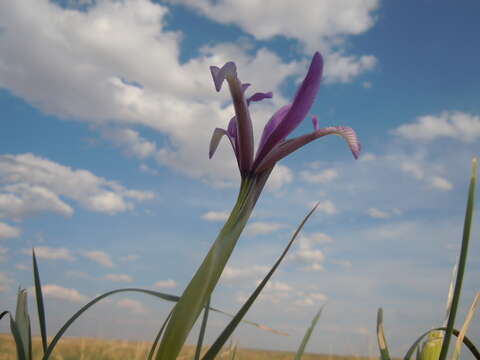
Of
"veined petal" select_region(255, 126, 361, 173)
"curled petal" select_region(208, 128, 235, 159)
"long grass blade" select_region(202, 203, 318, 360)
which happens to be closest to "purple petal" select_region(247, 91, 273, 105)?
"curled petal" select_region(208, 128, 235, 159)

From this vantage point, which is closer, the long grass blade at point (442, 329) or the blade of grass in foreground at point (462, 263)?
the blade of grass in foreground at point (462, 263)

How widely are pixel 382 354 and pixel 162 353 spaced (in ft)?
2.56

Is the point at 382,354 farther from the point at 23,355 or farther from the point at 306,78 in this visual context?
the point at 23,355

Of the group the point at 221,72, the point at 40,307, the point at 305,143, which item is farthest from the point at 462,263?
the point at 40,307

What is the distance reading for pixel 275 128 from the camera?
169cm

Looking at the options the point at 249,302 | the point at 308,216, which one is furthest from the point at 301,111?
the point at 249,302

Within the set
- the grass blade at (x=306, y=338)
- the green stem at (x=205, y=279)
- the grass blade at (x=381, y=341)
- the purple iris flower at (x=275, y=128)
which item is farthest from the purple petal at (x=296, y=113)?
the grass blade at (x=306, y=338)

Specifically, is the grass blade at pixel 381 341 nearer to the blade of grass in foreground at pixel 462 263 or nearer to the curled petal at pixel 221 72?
the blade of grass in foreground at pixel 462 263

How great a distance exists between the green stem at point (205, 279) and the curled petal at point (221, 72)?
39cm

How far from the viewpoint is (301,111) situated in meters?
1.63

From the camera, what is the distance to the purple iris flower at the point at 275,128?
1562 mm

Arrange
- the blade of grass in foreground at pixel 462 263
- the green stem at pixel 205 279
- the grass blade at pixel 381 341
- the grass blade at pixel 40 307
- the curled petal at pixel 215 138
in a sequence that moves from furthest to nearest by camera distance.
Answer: the curled petal at pixel 215 138, the grass blade at pixel 40 307, the grass blade at pixel 381 341, the green stem at pixel 205 279, the blade of grass in foreground at pixel 462 263

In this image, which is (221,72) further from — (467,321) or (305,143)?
(467,321)

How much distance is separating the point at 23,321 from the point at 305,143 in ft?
4.36
